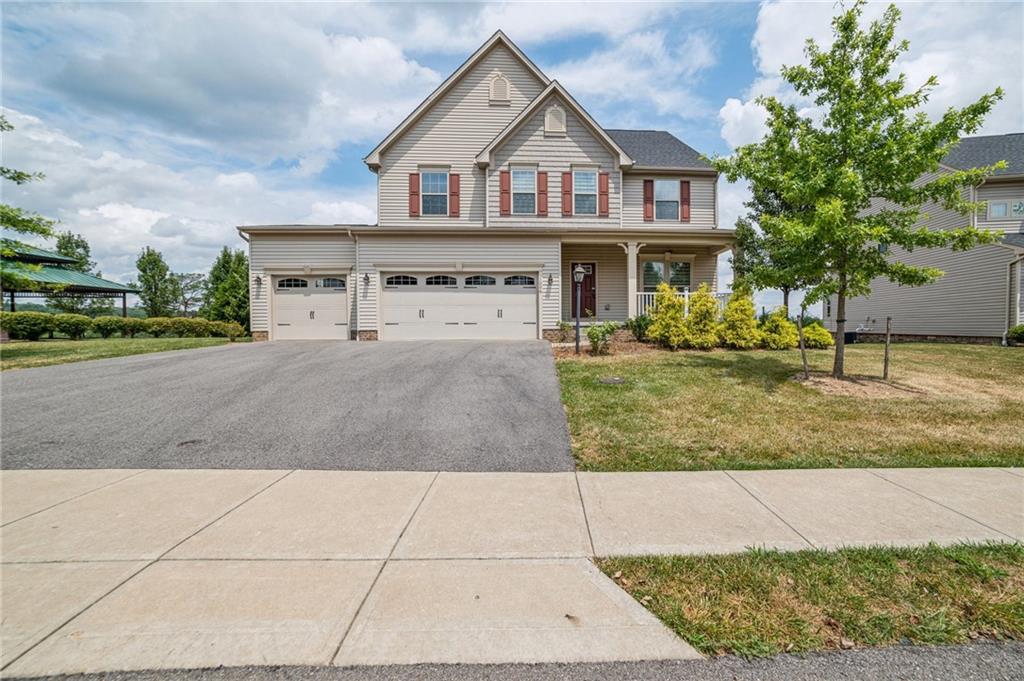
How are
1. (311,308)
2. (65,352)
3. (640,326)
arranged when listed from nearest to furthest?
(65,352) < (640,326) < (311,308)

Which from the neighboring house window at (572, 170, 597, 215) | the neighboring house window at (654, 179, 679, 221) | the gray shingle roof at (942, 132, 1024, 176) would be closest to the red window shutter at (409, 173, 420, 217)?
the neighboring house window at (572, 170, 597, 215)

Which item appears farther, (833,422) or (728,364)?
(728,364)

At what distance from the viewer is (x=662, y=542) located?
335cm

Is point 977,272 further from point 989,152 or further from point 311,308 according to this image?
point 311,308

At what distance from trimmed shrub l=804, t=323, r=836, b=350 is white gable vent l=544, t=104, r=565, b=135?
1088cm

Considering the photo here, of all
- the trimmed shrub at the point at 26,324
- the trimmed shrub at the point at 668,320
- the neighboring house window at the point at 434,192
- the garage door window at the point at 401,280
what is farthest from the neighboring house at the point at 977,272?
the trimmed shrub at the point at 26,324

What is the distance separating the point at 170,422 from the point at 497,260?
10463 millimetres

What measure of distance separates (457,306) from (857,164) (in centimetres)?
1089

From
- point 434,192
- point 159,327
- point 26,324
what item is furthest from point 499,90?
point 26,324

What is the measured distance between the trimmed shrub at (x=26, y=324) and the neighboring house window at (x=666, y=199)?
25.4 meters

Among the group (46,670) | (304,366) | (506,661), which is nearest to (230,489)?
(46,670)

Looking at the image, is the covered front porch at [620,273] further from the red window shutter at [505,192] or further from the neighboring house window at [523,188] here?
the red window shutter at [505,192]

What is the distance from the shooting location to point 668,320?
12273 millimetres

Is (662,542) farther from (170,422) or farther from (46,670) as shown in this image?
(170,422)
